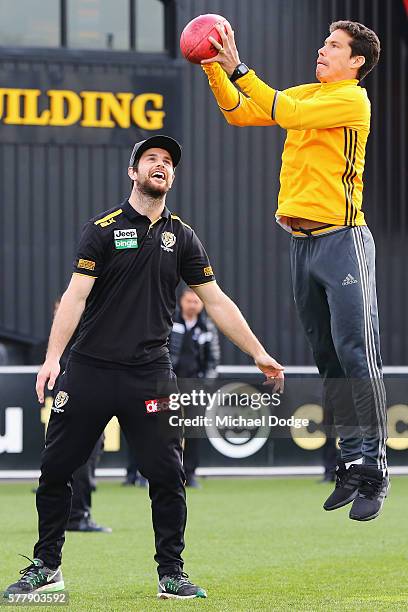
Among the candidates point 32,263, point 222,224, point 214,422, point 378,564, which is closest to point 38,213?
point 32,263

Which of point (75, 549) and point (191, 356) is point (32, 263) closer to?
point (191, 356)

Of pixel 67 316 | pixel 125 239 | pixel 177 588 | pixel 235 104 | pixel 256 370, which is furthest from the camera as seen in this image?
pixel 256 370

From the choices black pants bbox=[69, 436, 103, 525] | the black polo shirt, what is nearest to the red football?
the black polo shirt

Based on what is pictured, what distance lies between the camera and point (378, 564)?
30.7 feet

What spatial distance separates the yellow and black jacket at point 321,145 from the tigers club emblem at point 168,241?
32.1 inches

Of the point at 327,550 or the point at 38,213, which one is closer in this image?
the point at 327,550

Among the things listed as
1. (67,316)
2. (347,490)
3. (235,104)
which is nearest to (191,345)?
(67,316)

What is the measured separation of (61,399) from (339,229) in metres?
1.85

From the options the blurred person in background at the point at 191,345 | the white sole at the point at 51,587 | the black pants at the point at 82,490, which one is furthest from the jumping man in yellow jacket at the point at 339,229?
the blurred person in background at the point at 191,345

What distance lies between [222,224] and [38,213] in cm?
282

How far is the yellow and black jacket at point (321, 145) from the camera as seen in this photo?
22.3ft

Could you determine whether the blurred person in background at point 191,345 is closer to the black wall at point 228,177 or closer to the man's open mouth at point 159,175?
the black wall at point 228,177

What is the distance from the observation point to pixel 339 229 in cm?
696

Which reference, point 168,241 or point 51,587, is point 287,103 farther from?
point 51,587
